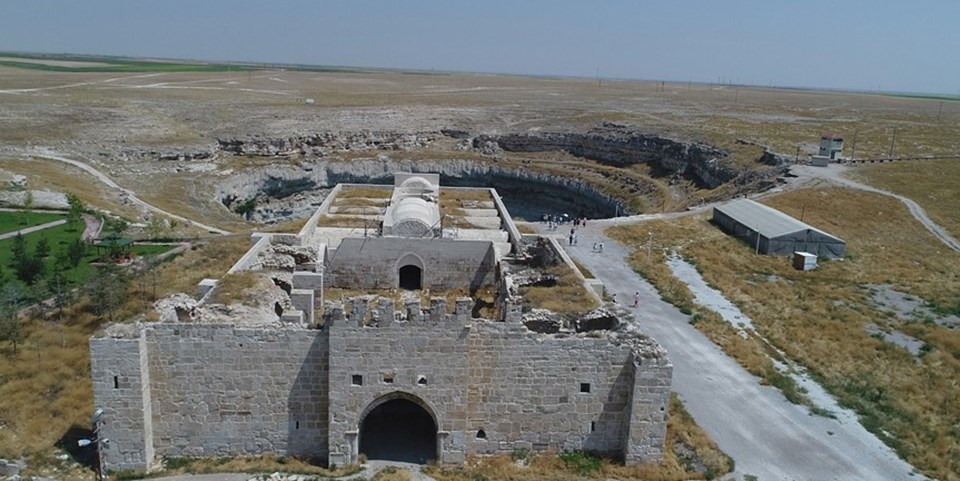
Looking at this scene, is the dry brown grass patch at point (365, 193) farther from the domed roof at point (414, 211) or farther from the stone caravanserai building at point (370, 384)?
the stone caravanserai building at point (370, 384)

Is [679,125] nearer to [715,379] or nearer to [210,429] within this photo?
[715,379]

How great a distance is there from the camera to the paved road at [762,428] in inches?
648

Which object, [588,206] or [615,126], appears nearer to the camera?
[588,206]

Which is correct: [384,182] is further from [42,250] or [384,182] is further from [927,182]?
[927,182]

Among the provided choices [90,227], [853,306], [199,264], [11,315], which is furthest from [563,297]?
[90,227]

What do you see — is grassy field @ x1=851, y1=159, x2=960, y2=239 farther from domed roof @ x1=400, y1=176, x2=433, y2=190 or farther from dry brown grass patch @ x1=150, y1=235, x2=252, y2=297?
dry brown grass patch @ x1=150, y1=235, x2=252, y2=297

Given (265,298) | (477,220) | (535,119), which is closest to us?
(265,298)

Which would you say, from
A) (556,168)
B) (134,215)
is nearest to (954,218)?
(556,168)

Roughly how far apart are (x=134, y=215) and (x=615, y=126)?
207 ft

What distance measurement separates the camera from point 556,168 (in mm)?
75062

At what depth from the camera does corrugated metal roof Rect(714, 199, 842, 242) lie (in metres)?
38.4

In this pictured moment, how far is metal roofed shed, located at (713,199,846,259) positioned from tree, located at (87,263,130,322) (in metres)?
32.6

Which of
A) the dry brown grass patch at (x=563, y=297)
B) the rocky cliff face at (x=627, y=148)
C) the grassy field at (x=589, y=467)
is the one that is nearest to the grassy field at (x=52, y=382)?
the grassy field at (x=589, y=467)

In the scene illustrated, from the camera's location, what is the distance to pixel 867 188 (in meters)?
54.2
